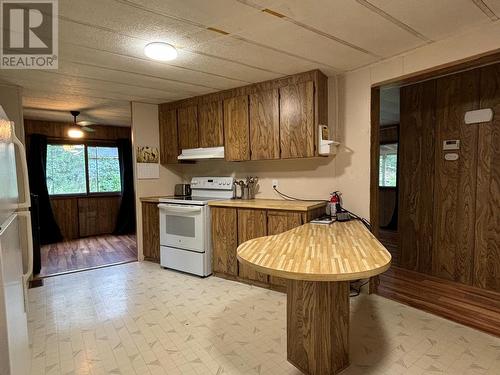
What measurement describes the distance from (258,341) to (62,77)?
10.3 ft

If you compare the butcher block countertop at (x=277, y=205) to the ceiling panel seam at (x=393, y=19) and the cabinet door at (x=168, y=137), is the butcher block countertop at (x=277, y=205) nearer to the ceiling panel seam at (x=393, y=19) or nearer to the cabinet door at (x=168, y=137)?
the cabinet door at (x=168, y=137)

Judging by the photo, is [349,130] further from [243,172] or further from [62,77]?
[62,77]

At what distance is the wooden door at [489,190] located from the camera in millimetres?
2953

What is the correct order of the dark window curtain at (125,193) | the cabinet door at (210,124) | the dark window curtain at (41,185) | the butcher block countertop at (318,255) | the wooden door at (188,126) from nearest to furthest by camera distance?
the butcher block countertop at (318,255), the cabinet door at (210,124), the wooden door at (188,126), the dark window curtain at (41,185), the dark window curtain at (125,193)

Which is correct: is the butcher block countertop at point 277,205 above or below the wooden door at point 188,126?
below

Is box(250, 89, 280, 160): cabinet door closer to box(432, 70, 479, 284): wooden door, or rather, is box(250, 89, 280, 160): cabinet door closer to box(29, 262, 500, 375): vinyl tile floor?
box(29, 262, 500, 375): vinyl tile floor

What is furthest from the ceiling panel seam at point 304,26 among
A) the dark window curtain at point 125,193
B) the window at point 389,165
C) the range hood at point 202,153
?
the dark window curtain at point 125,193

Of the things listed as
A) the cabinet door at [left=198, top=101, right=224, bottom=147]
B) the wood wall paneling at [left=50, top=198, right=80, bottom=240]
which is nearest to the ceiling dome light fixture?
the cabinet door at [left=198, top=101, right=224, bottom=147]

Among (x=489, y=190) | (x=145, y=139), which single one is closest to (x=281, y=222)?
(x=489, y=190)

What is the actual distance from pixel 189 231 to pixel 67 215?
3.56 metres

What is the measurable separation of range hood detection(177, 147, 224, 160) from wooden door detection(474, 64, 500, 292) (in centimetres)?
286

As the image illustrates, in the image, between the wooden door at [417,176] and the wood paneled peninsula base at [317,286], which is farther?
the wooden door at [417,176]

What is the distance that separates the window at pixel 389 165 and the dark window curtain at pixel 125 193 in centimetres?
533

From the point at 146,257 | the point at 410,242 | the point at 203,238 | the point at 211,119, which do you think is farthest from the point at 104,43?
the point at 410,242
